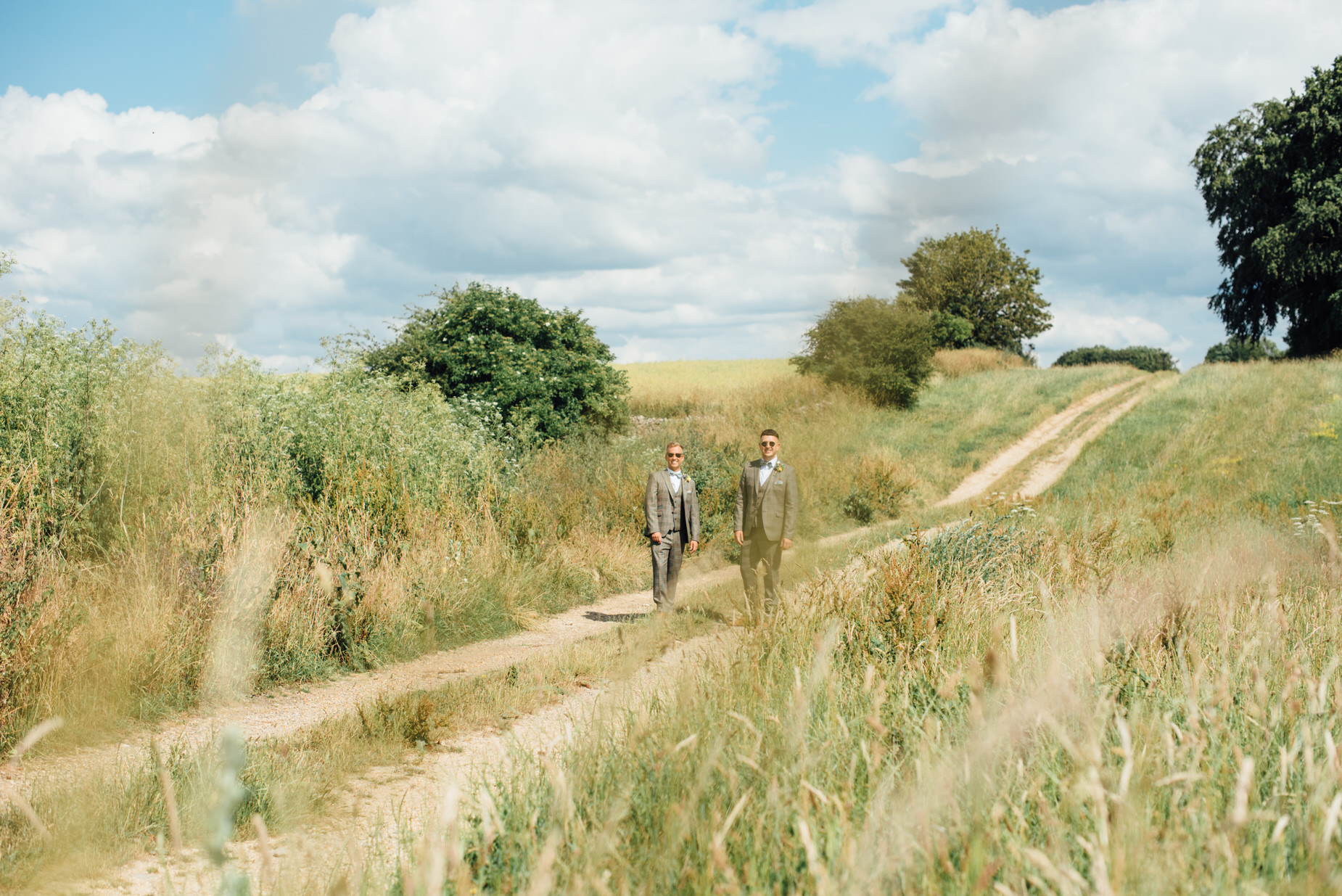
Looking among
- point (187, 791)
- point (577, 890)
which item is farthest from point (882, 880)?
point (187, 791)

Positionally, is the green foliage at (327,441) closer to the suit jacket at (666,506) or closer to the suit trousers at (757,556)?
the suit jacket at (666,506)

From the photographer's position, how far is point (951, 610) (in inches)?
213

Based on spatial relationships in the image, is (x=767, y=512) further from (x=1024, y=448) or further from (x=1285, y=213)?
(x=1285, y=213)

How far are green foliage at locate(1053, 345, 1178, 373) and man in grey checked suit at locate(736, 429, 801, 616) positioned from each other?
7254cm

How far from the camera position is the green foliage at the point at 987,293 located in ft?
188

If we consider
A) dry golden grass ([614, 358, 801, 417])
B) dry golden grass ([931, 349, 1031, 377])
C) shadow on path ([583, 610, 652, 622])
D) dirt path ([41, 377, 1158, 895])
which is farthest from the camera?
dry golden grass ([931, 349, 1031, 377])

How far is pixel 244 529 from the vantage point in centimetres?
784

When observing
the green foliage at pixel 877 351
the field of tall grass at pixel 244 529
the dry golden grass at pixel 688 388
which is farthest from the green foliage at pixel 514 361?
the green foliage at pixel 877 351

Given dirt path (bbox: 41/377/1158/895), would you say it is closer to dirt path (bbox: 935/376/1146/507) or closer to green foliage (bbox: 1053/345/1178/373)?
dirt path (bbox: 935/376/1146/507)

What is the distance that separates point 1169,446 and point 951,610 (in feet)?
62.4

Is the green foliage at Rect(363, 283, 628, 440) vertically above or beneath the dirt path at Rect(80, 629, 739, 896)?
above

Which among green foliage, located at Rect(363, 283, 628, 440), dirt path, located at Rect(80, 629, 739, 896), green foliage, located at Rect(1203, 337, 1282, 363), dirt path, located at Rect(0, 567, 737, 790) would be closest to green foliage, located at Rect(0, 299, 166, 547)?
dirt path, located at Rect(0, 567, 737, 790)

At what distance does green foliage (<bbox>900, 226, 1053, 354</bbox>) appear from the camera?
188 feet

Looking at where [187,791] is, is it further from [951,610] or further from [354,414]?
[354,414]
